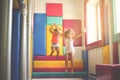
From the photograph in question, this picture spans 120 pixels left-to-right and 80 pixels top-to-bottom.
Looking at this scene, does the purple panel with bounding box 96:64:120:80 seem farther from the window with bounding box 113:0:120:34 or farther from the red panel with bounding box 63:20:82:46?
the red panel with bounding box 63:20:82:46

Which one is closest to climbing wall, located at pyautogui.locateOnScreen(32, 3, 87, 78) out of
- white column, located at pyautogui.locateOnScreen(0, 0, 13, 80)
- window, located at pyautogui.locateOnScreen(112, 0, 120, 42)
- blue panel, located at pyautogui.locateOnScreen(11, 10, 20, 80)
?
window, located at pyautogui.locateOnScreen(112, 0, 120, 42)

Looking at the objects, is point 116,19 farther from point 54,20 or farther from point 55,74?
point 54,20

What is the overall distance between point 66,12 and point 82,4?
666 mm

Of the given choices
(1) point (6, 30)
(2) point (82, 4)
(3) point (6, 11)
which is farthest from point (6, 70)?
(2) point (82, 4)

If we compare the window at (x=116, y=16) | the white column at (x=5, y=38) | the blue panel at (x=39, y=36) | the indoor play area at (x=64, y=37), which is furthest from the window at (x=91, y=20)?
the white column at (x=5, y=38)

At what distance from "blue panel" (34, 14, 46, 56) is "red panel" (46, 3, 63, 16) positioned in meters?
0.35

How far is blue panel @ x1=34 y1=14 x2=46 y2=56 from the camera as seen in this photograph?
6.69m

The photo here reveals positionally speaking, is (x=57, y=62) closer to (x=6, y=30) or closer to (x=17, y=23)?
(x=17, y=23)

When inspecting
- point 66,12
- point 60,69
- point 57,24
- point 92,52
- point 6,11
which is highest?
point 66,12

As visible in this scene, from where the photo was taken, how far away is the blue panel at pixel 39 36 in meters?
6.69

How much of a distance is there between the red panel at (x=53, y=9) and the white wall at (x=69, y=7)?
4.7 inches

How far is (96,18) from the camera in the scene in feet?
19.5

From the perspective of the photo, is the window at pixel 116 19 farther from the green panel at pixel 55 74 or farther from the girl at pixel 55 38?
the girl at pixel 55 38

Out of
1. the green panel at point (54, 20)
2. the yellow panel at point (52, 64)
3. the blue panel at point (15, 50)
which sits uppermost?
the green panel at point (54, 20)
